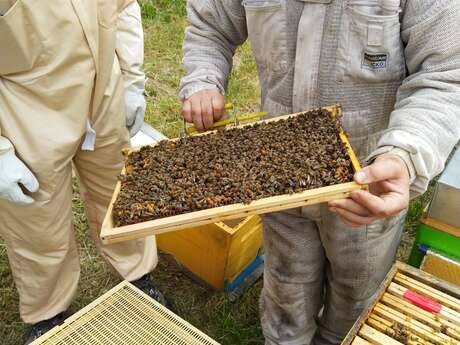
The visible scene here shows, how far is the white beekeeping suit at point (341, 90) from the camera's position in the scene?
1800mm

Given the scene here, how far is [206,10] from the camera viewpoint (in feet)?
7.74

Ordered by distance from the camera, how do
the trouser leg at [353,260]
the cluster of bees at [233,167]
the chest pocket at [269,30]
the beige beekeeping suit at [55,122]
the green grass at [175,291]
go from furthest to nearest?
the green grass at [175,291]
the beige beekeeping suit at [55,122]
the trouser leg at [353,260]
the chest pocket at [269,30]
the cluster of bees at [233,167]

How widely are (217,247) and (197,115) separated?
1.19 metres

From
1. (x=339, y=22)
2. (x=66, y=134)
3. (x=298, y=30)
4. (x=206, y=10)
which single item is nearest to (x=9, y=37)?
(x=66, y=134)

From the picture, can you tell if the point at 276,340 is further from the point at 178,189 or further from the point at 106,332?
the point at 178,189

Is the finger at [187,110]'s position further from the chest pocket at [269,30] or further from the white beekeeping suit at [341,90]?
the chest pocket at [269,30]

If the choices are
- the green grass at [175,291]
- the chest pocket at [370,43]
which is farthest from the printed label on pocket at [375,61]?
the green grass at [175,291]

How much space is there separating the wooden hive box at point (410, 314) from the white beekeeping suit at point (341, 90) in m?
0.33

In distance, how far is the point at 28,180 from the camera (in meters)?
2.63

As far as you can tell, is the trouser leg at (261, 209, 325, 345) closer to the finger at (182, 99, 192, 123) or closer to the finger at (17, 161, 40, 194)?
the finger at (182, 99, 192, 123)

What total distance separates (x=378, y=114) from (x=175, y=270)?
232cm

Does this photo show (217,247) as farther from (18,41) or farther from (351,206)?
(18,41)

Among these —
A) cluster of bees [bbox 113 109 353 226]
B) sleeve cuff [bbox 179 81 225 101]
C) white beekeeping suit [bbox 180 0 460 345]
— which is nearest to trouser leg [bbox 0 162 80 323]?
cluster of bees [bbox 113 109 353 226]

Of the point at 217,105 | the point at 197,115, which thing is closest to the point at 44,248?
the point at 197,115
